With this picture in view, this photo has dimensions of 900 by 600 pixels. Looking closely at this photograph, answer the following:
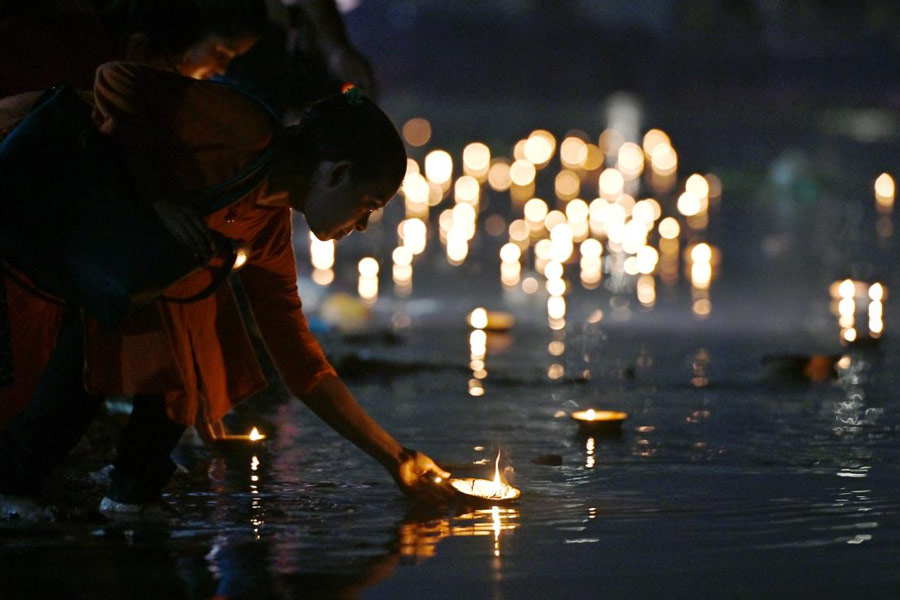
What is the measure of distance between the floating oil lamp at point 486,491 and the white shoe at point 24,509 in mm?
1169

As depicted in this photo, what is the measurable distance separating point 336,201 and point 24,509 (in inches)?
47.3

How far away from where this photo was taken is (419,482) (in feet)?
17.0

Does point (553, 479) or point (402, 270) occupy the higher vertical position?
point (402, 270)

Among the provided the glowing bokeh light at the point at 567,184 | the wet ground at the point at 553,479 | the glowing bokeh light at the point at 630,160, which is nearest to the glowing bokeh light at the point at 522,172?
the glowing bokeh light at the point at 567,184

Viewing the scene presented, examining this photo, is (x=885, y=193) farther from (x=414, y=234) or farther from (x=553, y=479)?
(x=553, y=479)

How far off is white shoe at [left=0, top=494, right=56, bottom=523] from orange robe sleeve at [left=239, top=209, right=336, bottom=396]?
0.80m

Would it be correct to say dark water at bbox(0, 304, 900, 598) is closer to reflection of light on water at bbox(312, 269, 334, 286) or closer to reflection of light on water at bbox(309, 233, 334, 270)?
reflection of light on water at bbox(312, 269, 334, 286)

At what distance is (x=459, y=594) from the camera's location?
387 cm

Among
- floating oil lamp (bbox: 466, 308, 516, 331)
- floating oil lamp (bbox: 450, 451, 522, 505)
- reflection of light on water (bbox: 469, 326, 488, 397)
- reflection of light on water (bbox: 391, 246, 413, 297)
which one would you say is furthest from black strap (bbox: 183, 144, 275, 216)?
reflection of light on water (bbox: 391, 246, 413, 297)

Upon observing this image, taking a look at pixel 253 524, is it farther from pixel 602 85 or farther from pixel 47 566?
pixel 602 85

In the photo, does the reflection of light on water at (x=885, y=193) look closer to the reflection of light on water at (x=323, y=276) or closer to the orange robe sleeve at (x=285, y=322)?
the reflection of light on water at (x=323, y=276)

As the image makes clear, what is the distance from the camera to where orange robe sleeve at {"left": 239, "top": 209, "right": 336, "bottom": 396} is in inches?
202

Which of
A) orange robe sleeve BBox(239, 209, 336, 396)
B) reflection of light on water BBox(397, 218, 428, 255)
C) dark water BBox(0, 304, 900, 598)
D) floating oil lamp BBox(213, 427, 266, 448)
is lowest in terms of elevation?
dark water BBox(0, 304, 900, 598)

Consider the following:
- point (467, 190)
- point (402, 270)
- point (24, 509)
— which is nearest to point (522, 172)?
point (467, 190)
